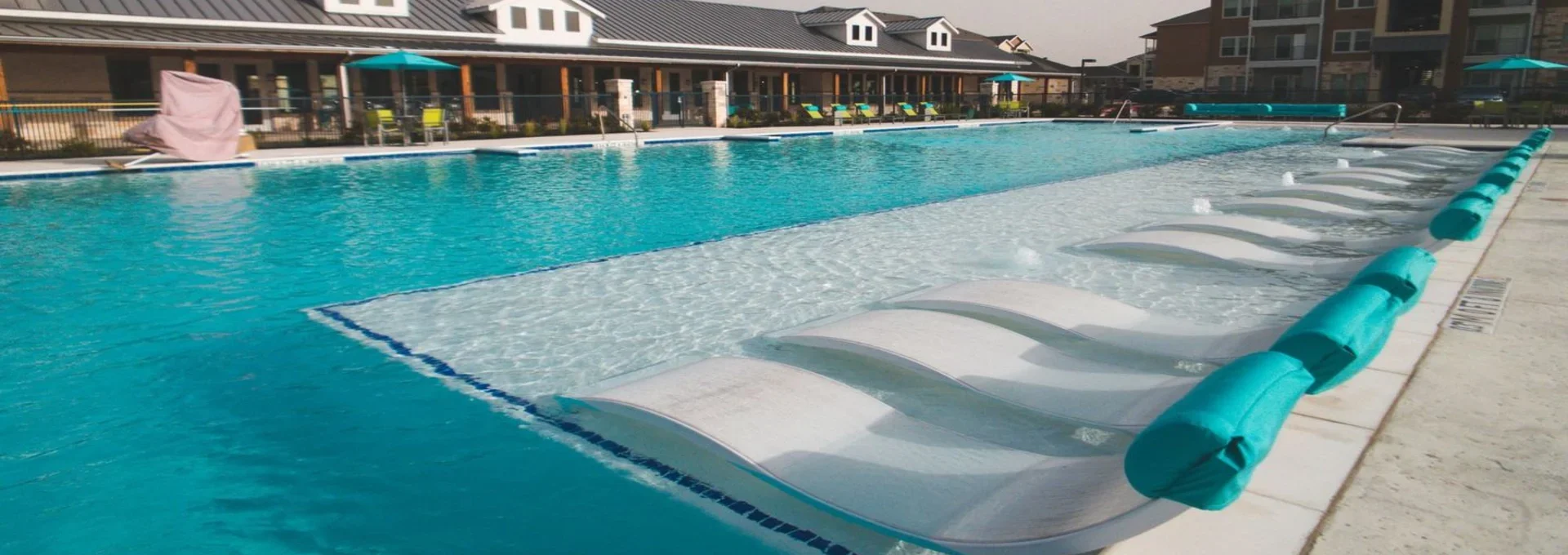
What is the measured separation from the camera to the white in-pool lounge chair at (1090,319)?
5.41 metres

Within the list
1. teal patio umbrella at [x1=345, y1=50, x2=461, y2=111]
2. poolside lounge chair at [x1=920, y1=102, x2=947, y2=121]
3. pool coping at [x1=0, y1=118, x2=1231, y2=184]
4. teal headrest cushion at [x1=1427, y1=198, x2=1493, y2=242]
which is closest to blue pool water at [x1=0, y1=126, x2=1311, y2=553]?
pool coping at [x1=0, y1=118, x2=1231, y2=184]

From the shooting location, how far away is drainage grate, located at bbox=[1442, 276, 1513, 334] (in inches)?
216

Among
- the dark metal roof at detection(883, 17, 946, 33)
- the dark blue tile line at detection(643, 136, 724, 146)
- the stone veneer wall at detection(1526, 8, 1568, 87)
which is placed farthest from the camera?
the dark metal roof at detection(883, 17, 946, 33)

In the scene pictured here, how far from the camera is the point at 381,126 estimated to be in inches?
936

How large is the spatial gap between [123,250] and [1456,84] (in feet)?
184

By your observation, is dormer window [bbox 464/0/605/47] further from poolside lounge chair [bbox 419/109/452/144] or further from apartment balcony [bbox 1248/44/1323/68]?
apartment balcony [bbox 1248/44/1323/68]

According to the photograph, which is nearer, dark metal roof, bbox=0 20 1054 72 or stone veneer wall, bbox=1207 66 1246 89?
dark metal roof, bbox=0 20 1054 72

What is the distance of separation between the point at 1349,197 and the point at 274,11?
26770mm

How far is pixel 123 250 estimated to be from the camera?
1009 centimetres

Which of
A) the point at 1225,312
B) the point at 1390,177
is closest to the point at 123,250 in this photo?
the point at 1225,312

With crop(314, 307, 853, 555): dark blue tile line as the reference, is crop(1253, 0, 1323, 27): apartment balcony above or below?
above

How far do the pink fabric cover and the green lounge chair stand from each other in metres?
3.69

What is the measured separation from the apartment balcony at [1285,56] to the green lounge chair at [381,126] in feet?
156

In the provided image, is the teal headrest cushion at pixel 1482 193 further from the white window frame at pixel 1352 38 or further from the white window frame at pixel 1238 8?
the white window frame at pixel 1238 8
